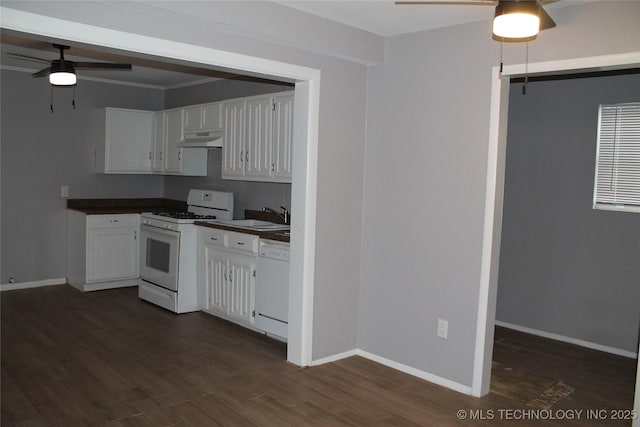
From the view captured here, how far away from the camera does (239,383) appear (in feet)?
12.0

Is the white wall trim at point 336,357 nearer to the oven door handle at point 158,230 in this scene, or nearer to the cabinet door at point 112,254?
the oven door handle at point 158,230

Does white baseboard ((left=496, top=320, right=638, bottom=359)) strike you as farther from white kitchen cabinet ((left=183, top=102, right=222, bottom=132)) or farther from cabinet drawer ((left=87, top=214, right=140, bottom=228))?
cabinet drawer ((left=87, top=214, right=140, bottom=228))

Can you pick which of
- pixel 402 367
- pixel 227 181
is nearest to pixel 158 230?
pixel 227 181

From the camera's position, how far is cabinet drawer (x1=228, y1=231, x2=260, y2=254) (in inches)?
180

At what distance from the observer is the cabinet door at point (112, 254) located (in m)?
6.04

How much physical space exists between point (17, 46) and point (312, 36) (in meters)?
3.07

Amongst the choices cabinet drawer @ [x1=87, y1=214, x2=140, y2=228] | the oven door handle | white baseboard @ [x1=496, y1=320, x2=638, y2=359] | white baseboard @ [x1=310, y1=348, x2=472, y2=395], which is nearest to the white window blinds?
white baseboard @ [x1=496, y1=320, x2=638, y2=359]

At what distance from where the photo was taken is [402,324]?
13.2ft

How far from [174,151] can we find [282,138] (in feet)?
7.04

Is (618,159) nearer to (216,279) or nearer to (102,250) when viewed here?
(216,279)

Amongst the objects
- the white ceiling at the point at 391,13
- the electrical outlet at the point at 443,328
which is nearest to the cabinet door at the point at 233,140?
the white ceiling at the point at 391,13

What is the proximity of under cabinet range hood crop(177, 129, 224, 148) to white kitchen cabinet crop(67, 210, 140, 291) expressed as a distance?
3.58 feet

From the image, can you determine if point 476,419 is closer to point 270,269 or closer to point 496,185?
point 496,185

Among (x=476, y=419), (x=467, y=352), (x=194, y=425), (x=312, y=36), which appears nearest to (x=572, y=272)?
(x=467, y=352)
